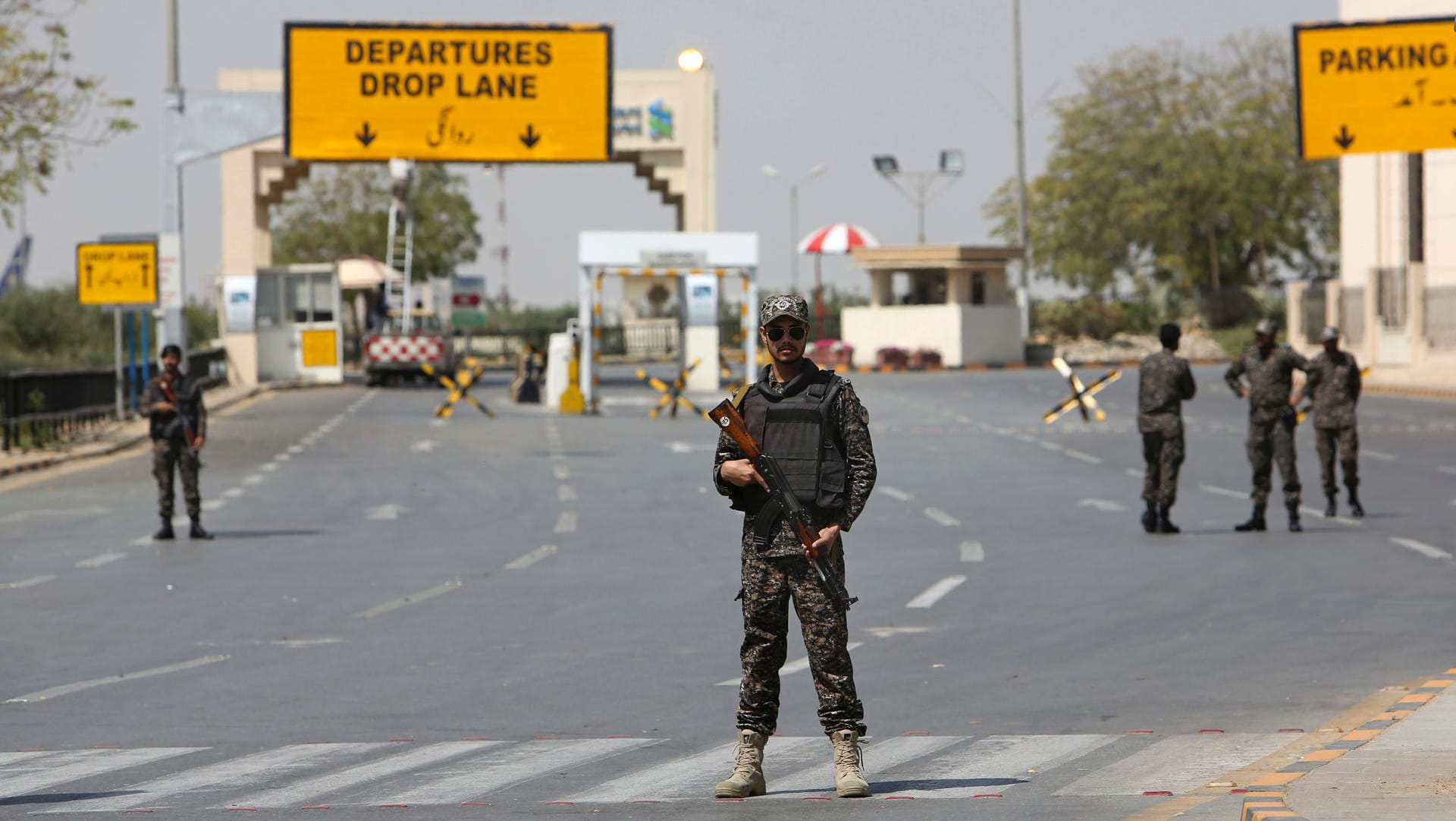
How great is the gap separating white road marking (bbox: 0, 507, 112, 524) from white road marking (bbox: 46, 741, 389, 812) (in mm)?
12595

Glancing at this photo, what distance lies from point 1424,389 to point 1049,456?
824 inches

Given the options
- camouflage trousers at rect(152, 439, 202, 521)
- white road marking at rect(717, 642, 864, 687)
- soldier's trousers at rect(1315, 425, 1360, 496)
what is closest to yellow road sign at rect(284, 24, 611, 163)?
Result: camouflage trousers at rect(152, 439, 202, 521)

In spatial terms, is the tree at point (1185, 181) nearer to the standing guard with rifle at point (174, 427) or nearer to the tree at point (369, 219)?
the tree at point (369, 219)

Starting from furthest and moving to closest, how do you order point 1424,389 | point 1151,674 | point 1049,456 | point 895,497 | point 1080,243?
point 1080,243, point 1424,389, point 1049,456, point 895,497, point 1151,674

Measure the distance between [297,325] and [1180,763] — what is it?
49988 millimetres

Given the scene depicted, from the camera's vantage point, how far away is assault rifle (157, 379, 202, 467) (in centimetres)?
1778

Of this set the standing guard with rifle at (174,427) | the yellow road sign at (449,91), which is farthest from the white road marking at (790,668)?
the yellow road sign at (449,91)

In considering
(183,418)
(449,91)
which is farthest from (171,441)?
(449,91)

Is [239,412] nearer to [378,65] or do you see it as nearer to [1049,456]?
[378,65]

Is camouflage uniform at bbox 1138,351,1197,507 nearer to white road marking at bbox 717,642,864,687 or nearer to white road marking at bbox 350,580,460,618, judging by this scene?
white road marking at bbox 350,580,460,618

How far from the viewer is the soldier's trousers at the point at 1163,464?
58.2 feet

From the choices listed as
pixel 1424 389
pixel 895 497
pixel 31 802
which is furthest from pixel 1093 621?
pixel 1424 389

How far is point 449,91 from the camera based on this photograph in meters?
32.9

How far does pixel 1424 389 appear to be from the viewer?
4581 cm
